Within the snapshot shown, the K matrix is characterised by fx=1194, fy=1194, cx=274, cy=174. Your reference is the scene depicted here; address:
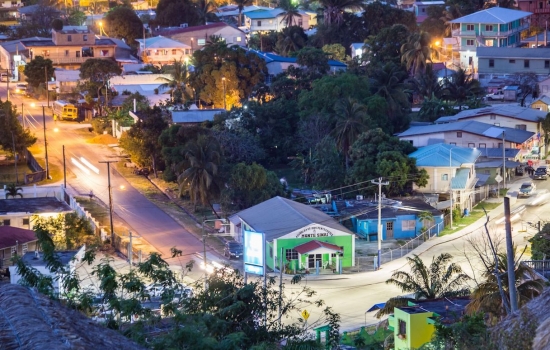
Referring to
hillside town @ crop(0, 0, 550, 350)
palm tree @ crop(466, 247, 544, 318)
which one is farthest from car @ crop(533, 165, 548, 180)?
palm tree @ crop(466, 247, 544, 318)

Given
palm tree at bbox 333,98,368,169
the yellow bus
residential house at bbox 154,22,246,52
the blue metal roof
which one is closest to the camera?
the blue metal roof

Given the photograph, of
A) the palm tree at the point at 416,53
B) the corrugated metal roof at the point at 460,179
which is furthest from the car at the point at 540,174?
the palm tree at the point at 416,53

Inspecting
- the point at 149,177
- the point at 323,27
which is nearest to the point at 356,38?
the point at 323,27

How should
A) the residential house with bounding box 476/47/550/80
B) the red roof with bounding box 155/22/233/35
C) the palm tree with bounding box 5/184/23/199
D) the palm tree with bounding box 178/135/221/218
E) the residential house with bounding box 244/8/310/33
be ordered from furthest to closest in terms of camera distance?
the residential house with bounding box 244/8/310/33 → the red roof with bounding box 155/22/233/35 → the residential house with bounding box 476/47/550/80 → the palm tree with bounding box 5/184/23/199 → the palm tree with bounding box 178/135/221/218

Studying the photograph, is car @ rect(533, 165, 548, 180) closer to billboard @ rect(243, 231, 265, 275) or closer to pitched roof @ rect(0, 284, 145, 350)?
billboard @ rect(243, 231, 265, 275)

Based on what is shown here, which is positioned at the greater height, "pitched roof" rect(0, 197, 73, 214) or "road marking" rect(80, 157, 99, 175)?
"road marking" rect(80, 157, 99, 175)

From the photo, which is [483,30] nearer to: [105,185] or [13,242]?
Answer: [105,185]

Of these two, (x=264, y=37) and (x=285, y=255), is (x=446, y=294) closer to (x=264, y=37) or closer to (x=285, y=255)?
(x=285, y=255)

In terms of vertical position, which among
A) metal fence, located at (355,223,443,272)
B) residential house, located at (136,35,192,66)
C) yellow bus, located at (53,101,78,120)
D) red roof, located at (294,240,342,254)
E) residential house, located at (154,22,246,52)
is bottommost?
metal fence, located at (355,223,443,272)
